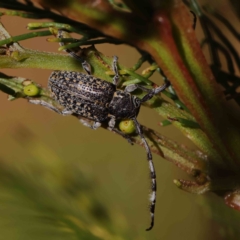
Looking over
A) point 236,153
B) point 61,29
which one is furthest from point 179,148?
point 61,29

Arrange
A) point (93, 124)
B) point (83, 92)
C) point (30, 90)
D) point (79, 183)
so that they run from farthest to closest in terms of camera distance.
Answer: point (79, 183) < point (83, 92) < point (93, 124) < point (30, 90)

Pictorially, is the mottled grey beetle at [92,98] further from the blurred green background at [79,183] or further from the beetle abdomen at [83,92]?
the blurred green background at [79,183]

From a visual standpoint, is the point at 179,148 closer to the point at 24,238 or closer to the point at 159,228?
the point at 24,238

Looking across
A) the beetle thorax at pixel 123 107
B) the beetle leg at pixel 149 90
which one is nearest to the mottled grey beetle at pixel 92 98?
the beetle thorax at pixel 123 107

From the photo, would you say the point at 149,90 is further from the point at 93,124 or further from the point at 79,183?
the point at 79,183

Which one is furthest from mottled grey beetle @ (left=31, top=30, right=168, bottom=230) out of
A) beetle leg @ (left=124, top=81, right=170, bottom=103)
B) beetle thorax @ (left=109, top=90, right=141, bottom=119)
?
beetle leg @ (left=124, top=81, right=170, bottom=103)

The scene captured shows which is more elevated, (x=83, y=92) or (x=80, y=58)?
(x=80, y=58)

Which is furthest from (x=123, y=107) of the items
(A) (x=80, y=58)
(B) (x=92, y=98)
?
(A) (x=80, y=58)
